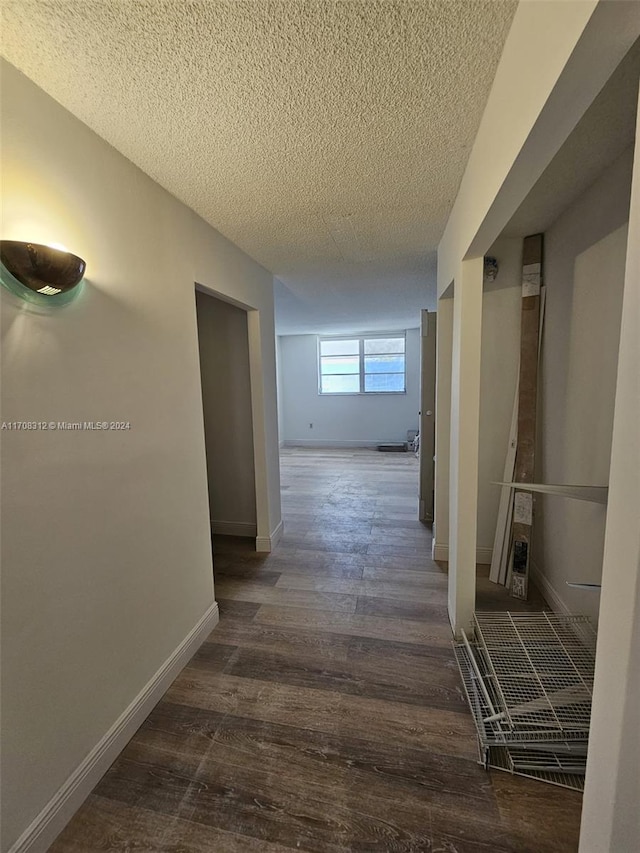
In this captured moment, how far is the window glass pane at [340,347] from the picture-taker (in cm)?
782

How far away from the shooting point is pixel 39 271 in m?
1.07

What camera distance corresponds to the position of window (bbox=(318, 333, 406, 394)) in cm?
764

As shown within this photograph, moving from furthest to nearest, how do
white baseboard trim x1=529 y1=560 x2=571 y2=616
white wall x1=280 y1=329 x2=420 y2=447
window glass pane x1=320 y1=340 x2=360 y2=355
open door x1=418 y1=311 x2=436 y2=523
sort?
window glass pane x1=320 y1=340 x2=360 y2=355 → white wall x1=280 y1=329 x2=420 y2=447 → open door x1=418 y1=311 x2=436 y2=523 → white baseboard trim x1=529 y1=560 x2=571 y2=616

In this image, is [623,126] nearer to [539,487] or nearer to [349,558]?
[539,487]

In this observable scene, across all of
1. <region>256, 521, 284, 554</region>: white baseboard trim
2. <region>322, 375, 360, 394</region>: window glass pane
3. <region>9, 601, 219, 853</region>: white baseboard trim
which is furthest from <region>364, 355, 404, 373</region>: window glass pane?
<region>9, 601, 219, 853</region>: white baseboard trim

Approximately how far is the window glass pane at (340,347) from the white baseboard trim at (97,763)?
668 centimetres

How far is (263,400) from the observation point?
3.03m

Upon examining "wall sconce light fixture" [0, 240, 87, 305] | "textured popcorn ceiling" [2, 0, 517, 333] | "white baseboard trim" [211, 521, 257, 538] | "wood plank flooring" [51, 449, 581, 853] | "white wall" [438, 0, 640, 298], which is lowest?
"wood plank flooring" [51, 449, 581, 853]

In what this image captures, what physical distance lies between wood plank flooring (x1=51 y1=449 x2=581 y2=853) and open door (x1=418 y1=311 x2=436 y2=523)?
3.79 ft

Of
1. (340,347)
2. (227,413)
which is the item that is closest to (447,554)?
(227,413)

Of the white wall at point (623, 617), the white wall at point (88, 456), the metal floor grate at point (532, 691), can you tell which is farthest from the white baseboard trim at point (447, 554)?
the white wall at point (623, 617)

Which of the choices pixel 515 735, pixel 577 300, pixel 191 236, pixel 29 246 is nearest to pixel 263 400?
pixel 191 236

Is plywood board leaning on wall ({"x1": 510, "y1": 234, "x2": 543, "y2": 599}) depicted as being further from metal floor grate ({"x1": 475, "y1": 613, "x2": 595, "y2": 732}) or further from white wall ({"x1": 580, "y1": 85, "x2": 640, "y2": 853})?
white wall ({"x1": 580, "y1": 85, "x2": 640, "y2": 853})

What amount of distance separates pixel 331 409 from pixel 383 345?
70.4 inches
